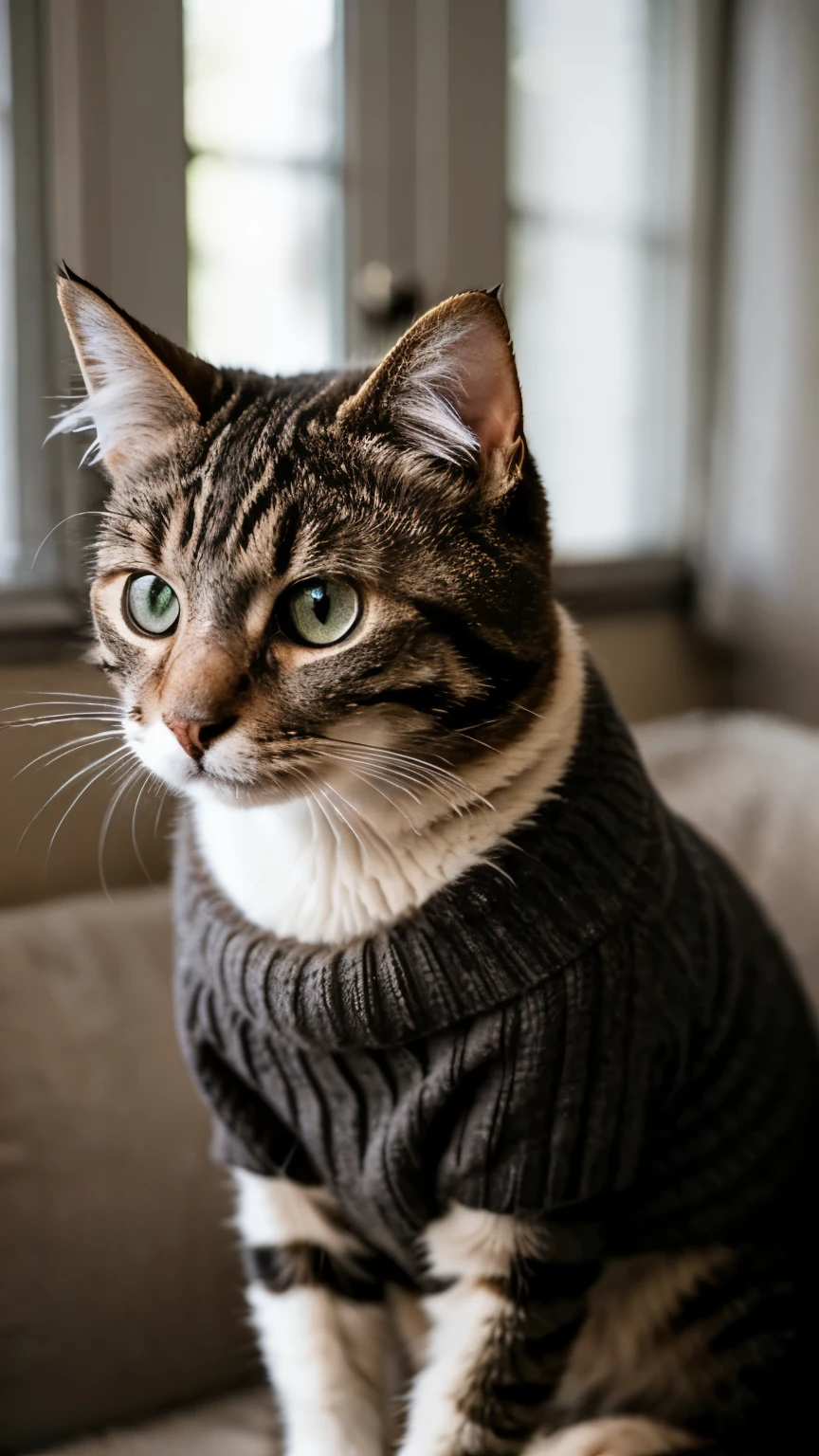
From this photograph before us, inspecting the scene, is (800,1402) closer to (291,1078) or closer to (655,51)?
(291,1078)

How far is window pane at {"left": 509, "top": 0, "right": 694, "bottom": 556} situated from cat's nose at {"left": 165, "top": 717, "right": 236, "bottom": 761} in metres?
1.02

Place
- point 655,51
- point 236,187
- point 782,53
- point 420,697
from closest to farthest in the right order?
1. point 420,697
2. point 236,187
3. point 782,53
4. point 655,51

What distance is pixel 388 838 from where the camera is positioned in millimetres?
816

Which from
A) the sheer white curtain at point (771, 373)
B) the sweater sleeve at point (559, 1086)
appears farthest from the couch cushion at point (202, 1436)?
the sheer white curtain at point (771, 373)

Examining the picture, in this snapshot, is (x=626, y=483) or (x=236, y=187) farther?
(x=626, y=483)

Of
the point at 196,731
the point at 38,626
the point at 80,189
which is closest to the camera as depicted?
the point at 196,731

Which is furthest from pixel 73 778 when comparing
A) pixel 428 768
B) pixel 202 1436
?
pixel 202 1436

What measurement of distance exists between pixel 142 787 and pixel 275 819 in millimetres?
106

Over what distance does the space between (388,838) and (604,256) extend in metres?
1.30

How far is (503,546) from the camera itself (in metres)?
0.78

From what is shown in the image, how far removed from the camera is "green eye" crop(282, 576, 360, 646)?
2.45 ft

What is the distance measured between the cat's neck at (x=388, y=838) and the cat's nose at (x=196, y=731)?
9cm

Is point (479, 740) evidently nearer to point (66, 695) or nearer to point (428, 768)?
point (428, 768)

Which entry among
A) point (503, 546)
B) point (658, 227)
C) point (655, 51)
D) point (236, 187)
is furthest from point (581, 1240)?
point (655, 51)
